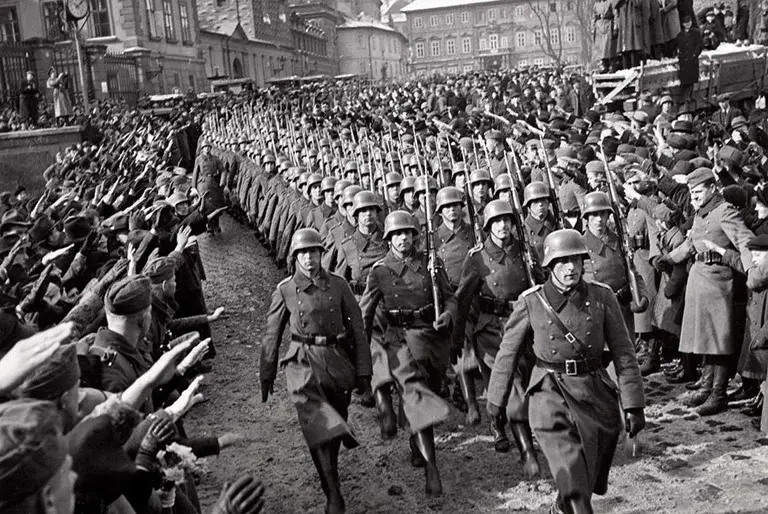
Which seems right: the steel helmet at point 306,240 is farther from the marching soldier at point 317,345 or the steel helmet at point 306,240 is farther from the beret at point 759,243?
the beret at point 759,243

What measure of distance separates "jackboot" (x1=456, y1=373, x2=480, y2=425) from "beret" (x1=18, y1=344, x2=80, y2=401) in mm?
4955

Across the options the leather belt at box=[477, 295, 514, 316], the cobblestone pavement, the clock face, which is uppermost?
the clock face

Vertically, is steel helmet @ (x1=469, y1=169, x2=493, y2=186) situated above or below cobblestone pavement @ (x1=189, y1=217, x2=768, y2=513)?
above

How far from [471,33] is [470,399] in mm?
94740

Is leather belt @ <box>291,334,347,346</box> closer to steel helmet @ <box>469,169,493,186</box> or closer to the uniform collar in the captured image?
the uniform collar

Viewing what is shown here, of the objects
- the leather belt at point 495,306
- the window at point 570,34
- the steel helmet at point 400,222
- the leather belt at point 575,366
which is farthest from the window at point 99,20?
the window at point 570,34

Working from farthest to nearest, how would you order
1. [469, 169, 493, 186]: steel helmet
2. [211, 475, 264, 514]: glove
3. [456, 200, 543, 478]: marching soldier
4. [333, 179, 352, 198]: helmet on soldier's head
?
[333, 179, 352, 198]: helmet on soldier's head
[469, 169, 493, 186]: steel helmet
[456, 200, 543, 478]: marching soldier
[211, 475, 264, 514]: glove

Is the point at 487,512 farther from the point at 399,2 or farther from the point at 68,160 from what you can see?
the point at 399,2

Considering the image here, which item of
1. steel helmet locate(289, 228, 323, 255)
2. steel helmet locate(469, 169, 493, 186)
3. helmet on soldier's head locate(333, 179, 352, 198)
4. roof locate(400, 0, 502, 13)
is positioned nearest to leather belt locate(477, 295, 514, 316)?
steel helmet locate(289, 228, 323, 255)

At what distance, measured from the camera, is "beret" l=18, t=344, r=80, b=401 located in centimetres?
293

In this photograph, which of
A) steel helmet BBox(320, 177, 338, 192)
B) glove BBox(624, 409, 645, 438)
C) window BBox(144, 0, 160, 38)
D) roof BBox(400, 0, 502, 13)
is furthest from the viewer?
roof BBox(400, 0, 502, 13)

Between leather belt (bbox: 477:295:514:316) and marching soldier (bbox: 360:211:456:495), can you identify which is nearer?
marching soldier (bbox: 360:211:456:495)

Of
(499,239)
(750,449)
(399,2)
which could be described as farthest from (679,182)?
(399,2)

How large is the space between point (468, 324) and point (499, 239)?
869 mm
